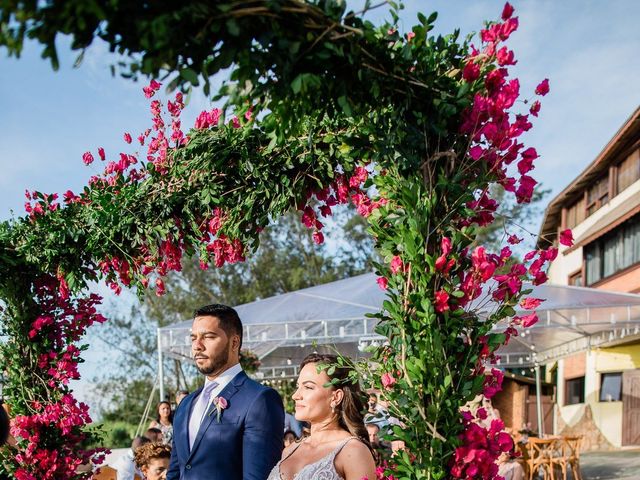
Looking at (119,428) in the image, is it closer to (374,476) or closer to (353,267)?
(353,267)

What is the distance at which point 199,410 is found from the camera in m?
4.54

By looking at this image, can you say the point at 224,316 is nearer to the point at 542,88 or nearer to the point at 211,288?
the point at 542,88

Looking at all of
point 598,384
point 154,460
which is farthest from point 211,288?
point 154,460

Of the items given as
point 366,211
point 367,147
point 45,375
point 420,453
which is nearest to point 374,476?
point 420,453

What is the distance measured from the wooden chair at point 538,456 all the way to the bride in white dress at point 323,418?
33.9ft

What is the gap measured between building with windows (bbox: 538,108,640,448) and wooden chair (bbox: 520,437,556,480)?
24.1ft

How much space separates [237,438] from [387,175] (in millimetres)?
1647

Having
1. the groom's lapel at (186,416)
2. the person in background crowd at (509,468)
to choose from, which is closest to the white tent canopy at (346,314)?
the person in background crowd at (509,468)

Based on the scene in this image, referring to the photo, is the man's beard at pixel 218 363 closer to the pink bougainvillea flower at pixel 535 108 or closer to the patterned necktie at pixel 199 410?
the patterned necktie at pixel 199 410

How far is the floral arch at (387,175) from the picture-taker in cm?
319

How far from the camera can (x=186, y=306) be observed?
33.4 metres

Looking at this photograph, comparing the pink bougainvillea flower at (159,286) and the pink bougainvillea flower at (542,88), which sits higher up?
the pink bougainvillea flower at (542,88)

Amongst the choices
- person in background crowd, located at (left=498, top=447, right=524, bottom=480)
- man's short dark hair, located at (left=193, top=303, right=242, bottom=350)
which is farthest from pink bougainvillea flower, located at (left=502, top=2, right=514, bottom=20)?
person in background crowd, located at (left=498, top=447, right=524, bottom=480)

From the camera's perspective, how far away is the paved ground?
15778 millimetres
